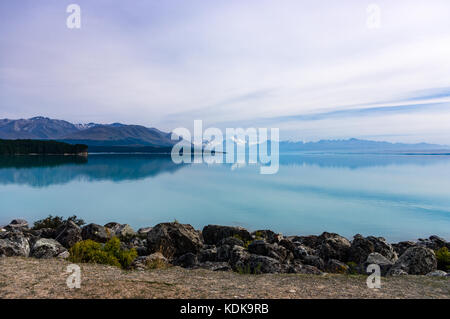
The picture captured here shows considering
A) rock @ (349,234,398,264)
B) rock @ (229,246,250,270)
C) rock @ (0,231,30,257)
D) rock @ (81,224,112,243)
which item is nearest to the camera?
rock @ (0,231,30,257)

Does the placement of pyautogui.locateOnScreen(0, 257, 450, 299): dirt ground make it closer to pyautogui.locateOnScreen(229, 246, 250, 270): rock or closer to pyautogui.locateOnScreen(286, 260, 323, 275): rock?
pyautogui.locateOnScreen(286, 260, 323, 275): rock

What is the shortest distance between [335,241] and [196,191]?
4109 cm

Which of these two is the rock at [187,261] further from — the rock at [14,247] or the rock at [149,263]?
the rock at [14,247]

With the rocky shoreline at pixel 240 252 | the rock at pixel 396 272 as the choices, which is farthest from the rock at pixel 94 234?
the rock at pixel 396 272

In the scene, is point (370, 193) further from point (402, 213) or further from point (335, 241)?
point (335, 241)

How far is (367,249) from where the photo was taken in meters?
14.8

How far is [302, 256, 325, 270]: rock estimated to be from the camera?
43.4ft

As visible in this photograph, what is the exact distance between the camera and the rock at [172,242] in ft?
47.7

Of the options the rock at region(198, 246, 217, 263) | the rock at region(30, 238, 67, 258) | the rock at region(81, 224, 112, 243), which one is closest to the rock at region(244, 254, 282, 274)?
the rock at region(198, 246, 217, 263)

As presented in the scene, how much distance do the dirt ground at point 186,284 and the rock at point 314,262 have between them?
12.3 feet

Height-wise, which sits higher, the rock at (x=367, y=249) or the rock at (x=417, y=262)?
the rock at (x=417, y=262)

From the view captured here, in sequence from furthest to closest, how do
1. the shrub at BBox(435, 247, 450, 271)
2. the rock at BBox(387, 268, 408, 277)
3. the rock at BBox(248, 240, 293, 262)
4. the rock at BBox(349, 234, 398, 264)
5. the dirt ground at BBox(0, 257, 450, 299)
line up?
the rock at BBox(349, 234, 398, 264) → the rock at BBox(248, 240, 293, 262) → the shrub at BBox(435, 247, 450, 271) → the rock at BBox(387, 268, 408, 277) → the dirt ground at BBox(0, 257, 450, 299)

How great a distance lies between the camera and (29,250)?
40.1 ft
